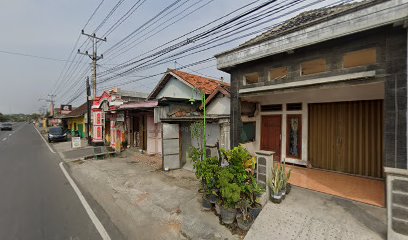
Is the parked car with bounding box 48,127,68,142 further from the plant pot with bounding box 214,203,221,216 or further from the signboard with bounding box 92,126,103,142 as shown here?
the plant pot with bounding box 214,203,221,216

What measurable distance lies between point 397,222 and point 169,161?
26.4 ft

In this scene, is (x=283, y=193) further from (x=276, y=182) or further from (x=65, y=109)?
(x=65, y=109)

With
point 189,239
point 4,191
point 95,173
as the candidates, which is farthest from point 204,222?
point 4,191

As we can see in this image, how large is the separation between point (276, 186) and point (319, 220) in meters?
1.20

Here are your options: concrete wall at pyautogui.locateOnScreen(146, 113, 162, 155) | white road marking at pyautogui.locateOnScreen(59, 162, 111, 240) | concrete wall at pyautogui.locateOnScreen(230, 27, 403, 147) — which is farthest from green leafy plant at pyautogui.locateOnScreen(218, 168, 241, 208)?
concrete wall at pyautogui.locateOnScreen(146, 113, 162, 155)

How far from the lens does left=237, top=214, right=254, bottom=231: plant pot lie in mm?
4575

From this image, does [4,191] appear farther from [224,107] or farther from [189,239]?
[224,107]

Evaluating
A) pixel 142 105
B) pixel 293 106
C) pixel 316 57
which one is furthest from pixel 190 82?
pixel 316 57

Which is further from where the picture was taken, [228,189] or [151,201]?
[151,201]

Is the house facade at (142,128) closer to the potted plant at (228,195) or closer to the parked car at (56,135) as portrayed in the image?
the potted plant at (228,195)

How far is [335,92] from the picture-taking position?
7.33 m

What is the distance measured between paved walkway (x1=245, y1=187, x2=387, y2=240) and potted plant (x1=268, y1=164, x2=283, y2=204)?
164 millimetres

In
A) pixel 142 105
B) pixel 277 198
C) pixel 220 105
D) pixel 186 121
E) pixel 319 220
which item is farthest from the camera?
pixel 142 105

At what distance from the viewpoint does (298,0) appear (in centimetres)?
525
